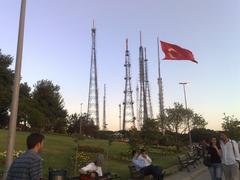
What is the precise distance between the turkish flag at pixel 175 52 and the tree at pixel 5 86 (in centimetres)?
3812

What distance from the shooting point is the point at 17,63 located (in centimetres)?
993

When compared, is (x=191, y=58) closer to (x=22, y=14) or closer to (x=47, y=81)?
(x=22, y=14)

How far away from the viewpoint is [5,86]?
198ft

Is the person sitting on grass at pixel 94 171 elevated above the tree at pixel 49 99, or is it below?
below

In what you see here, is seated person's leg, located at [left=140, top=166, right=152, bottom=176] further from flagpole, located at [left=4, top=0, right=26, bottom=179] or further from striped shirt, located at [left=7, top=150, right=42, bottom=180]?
striped shirt, located at [left=7, top=150, right=42, bottom=180]

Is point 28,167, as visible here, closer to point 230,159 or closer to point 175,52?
point 230,159

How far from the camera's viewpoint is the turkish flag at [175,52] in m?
23.9

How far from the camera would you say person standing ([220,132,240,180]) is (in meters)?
12.2

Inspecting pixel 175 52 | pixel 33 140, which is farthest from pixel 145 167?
pixel 175 52

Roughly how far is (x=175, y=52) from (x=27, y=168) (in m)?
19.6

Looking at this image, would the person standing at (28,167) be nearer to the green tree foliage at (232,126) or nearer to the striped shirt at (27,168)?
the striped shirt at (27,168)

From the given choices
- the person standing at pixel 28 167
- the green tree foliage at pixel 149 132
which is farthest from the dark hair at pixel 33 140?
the green tree foliage at pixel 149 132

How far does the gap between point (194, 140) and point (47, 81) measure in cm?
3183

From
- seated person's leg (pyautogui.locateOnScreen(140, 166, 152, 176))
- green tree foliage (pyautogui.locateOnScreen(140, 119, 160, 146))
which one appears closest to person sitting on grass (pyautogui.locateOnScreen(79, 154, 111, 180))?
seated person's leg (pyautogui.locateOnScreen(140, 166, 152, 176))
